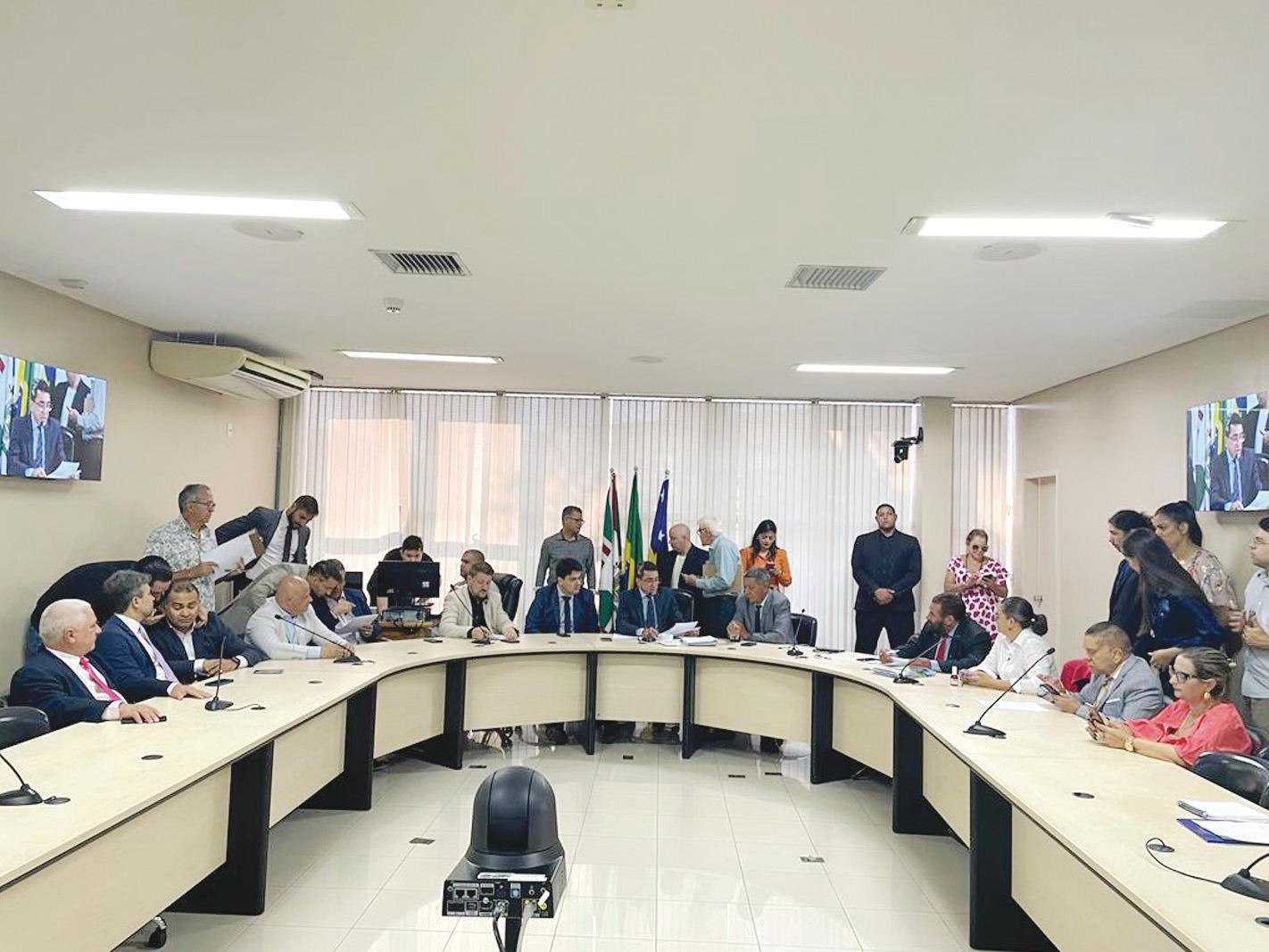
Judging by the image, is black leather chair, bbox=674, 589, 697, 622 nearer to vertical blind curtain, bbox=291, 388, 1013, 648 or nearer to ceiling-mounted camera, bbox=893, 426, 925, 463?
vertical blind curtain, bbox=291, 388, 1013, 648

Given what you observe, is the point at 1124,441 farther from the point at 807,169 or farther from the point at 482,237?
the point at 482,237

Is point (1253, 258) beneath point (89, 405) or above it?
above

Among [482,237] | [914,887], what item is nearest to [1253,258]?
[914,887]

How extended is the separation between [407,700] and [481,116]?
3.76 metres

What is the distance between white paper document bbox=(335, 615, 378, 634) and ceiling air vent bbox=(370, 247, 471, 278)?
3.11m

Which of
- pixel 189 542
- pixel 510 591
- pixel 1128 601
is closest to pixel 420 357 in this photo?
pixel 510 591

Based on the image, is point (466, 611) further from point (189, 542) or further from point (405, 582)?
point (189, 542)

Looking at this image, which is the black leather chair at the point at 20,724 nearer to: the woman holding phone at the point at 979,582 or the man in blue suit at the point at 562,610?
the man in blue suit at the point at 562,610

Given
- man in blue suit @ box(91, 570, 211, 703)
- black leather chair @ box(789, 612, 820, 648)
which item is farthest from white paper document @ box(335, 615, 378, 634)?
black leather chair @ box(789, 612, 820, 648)

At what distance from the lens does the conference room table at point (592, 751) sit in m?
2.38

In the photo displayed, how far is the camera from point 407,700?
566 centimetres

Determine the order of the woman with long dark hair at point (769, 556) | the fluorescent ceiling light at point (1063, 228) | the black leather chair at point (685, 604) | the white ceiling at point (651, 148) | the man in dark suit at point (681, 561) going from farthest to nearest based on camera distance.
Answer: the man in dark suit at point (681, 561) → the woman with long dark hair at point (769, 556) → the black leather chair at point (685, 604) → the fluorescent ceiling light at point (1063, 228) → the white ceiling at point (651, 148)

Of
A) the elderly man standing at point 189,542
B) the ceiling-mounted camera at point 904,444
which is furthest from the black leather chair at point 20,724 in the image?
the ceiling-mounted camera at point 904,444

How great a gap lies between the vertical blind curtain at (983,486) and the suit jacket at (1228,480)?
12.3 ft
